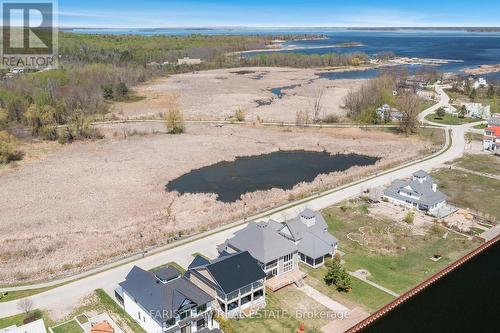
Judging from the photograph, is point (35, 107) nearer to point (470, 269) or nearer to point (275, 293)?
point (275, 293)

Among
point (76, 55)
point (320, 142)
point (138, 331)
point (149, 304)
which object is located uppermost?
point (76, 55)

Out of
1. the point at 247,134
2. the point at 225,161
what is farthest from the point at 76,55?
the point at 225,161

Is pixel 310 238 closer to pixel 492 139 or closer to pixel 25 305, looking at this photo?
pixel 25 305

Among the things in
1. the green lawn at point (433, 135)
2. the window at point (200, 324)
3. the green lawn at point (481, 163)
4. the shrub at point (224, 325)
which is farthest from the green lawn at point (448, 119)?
the window at point (200, 324)

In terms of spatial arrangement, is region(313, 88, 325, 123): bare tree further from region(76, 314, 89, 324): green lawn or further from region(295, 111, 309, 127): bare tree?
region(76, 314, 89, 324): green lawn

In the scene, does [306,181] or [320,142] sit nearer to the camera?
[306,181]

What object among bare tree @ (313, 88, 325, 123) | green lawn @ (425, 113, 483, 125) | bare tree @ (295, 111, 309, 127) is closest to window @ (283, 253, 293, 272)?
bare tree @ (295, 111, 309, 127)
